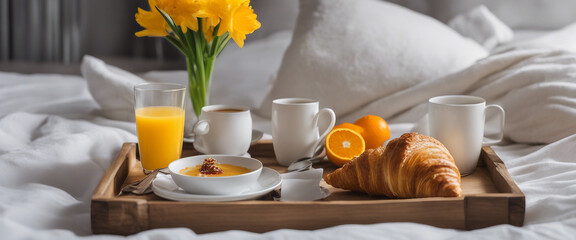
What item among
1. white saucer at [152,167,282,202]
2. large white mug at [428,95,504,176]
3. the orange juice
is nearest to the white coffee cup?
the orange juice

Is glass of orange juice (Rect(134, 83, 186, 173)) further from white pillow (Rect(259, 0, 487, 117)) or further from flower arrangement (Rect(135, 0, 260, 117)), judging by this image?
white pillow (Rect(259, 0, 487, 117))

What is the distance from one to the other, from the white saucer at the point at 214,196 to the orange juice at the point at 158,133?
0.11 metres

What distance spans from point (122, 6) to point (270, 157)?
88.6 inches

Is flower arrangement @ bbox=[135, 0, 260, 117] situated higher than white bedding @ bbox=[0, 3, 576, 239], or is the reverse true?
flower arrangement @ bbox=[135, 0, 260, 117]

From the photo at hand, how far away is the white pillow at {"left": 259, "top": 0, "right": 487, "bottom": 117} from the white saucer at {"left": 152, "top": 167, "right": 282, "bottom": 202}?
66cm

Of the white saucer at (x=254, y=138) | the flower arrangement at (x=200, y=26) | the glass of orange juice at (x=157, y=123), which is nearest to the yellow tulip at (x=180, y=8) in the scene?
the flower arrangement at (x=200, y=26)

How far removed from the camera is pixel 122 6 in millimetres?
3252

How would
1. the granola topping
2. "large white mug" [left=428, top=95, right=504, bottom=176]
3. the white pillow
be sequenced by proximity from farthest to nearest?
the white pillow < "large white mug" [left=428, top=95, right=504, bottom=176] < the granola topping

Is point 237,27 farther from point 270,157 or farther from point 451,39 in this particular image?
point 451,39

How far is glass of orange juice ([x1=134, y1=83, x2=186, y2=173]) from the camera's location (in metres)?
1.10

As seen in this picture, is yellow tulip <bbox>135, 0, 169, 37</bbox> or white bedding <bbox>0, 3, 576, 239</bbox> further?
yellow tulip <bbox>135, 0, 169, 37</bbox>

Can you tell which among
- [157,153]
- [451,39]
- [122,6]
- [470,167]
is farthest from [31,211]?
[122,6]

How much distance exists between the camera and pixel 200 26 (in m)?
1.25

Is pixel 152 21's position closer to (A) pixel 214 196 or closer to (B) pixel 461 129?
(A) pixel 214 196
